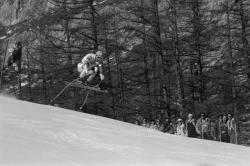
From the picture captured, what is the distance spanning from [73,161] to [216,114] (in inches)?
789

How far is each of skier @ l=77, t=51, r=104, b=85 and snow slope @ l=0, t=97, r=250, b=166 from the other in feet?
11.8

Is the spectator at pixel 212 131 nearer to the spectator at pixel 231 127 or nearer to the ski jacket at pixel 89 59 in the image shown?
the spectator at pixel 231 127

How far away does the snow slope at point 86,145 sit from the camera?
8742mm

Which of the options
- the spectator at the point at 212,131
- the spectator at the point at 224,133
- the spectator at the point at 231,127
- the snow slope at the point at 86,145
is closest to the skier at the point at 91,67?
the snow slope at the point at 86,145

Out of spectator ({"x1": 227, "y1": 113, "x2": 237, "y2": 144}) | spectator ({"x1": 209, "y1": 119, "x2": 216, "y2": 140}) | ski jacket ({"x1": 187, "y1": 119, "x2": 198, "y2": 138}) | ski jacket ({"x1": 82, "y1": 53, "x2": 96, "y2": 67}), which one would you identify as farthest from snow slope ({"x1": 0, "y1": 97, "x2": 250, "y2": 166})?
spectator ({"x1": 227, "y1": 113, "x2": 237, "y2": 144})

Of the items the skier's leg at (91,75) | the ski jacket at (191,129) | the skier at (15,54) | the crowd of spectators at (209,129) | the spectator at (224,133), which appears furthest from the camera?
the spectator at (224,133)

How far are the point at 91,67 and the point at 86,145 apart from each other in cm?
733

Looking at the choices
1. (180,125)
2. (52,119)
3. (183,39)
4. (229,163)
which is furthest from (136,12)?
(229,163)

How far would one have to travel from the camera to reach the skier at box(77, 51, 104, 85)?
17.0m

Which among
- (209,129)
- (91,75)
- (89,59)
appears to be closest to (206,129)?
(209,129)

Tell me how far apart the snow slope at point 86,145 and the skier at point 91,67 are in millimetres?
3594

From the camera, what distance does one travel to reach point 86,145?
10.2 metres

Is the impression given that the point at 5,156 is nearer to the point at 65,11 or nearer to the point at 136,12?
the point at 65,11

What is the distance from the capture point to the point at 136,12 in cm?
3142
